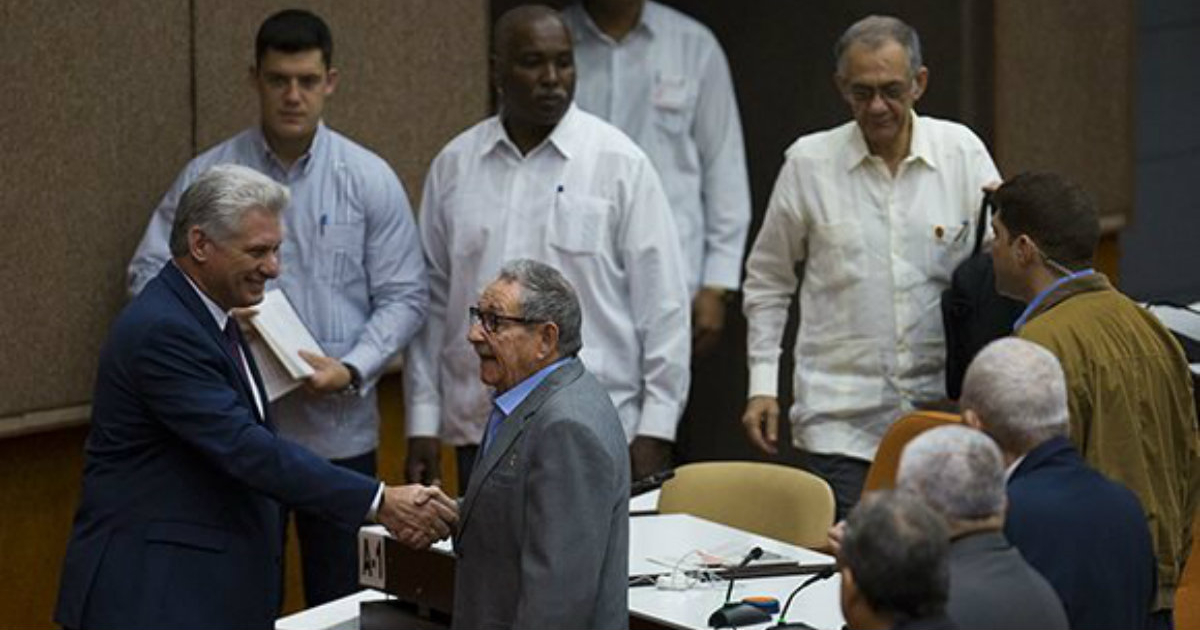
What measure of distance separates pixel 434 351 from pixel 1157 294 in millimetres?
3973

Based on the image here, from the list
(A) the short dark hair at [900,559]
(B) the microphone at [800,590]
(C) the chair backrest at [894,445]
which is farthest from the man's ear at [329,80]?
(A) the short dark hair at [900,559]

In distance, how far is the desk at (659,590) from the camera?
4504mm

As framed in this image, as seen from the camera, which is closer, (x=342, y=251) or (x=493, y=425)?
(x=493, y=425)

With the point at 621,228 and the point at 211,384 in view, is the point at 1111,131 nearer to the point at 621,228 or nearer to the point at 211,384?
the point at 621,228

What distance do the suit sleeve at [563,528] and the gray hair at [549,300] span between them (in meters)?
0.25

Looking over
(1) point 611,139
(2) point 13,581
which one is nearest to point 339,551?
(2) point 13,581

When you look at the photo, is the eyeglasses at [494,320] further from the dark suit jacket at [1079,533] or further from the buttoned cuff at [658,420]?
the buttoned cuff at [658,420]

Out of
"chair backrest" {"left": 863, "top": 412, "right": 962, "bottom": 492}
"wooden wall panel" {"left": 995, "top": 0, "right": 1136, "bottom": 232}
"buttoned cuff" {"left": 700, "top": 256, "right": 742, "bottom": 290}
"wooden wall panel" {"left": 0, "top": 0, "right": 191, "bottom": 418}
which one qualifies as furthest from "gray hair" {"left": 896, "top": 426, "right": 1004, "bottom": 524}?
"wooden wall panel" {"left": 995, "top": 0, "right": 1136, "bottom": 232}

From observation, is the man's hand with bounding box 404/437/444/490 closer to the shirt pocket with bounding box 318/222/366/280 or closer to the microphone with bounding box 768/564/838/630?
the shirt pocket with bounding box 318/222/366/280

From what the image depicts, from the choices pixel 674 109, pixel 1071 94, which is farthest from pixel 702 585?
pixel 1071 94

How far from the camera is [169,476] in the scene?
453cm

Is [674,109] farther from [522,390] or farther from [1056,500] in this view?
[1056,500]

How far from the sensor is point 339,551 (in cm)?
584

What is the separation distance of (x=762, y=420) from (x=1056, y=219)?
5.12ft
